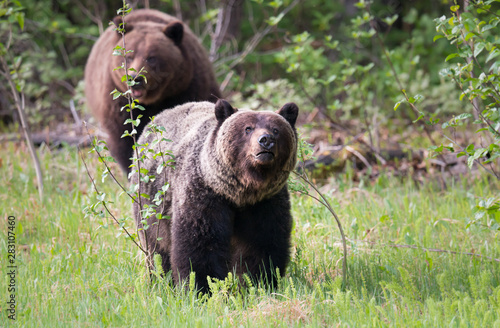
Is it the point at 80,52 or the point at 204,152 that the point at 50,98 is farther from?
the point at 204,152

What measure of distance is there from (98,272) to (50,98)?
9151 mm

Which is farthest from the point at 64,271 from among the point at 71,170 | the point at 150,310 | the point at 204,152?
the point at 71,170

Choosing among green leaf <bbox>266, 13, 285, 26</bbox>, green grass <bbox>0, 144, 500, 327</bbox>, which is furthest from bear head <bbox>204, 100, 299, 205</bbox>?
green leaf <bbox>266, 13, 285, 26</bbox>

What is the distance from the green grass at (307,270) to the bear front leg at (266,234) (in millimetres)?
176

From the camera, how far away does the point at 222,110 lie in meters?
4.61

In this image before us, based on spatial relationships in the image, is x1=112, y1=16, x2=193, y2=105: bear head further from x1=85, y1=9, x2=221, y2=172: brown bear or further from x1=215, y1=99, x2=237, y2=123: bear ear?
x1=215, y1=99, x2=237, y2=123: bear ear

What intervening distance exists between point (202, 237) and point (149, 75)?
347 centimetres

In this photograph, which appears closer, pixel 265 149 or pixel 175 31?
pixel 265 149

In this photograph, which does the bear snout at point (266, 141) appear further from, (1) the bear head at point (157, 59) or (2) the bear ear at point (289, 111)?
(1) the bear head at point (157, 59)

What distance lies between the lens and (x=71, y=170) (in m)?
8.43

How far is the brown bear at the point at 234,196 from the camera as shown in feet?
14.3

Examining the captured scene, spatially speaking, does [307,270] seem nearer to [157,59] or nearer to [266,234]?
[266,234]

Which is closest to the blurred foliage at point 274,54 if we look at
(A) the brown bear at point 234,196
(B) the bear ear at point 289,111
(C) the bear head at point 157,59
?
(C) the bear head at point 157,59

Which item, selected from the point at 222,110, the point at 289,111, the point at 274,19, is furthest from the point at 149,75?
the point at 289,111
